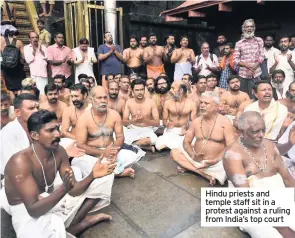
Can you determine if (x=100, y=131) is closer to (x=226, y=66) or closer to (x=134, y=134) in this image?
(x=134, y=134)

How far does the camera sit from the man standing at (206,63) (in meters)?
5.88

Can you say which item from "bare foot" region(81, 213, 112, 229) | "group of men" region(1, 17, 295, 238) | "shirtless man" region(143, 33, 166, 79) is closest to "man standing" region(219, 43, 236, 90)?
"group of men" region(1, 17, 295, 238)

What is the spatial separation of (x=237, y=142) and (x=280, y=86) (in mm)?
2797

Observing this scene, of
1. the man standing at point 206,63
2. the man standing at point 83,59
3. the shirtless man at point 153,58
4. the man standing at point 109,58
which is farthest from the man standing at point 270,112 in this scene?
the man standing at point 83,59

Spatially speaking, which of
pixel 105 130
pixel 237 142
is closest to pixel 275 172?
pixel 237 142

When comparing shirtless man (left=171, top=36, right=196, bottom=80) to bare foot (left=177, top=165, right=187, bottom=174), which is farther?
shirtless man (left=171, top=36, right=196, bottom=80)

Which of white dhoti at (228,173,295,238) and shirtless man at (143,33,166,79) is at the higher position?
shirtless man at (143,33,166,79)

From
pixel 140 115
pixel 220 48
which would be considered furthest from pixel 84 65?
pixel 220 48

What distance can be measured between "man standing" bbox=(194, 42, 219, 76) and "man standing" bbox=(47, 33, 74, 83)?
2.69 metres

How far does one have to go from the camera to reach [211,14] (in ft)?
24.1

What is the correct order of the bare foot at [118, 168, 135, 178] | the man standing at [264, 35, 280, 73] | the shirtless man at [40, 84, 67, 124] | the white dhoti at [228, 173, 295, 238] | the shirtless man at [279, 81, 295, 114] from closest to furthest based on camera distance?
the white dhoti at [228, 173, 295, 238] < the bare foot at [118, 168, 135, 178] < the shirtless man at [279, 81, 295, 114] < the shirtless man at [40, 84, 67, 124] < the man standing at [264, 35, 280, 73]

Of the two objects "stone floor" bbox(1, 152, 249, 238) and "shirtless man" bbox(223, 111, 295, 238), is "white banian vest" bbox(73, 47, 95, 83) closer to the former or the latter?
"stone floor" bbox(1, 152, 249, 238)

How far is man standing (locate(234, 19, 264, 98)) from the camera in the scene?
4.82 metres

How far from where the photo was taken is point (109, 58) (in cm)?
582
